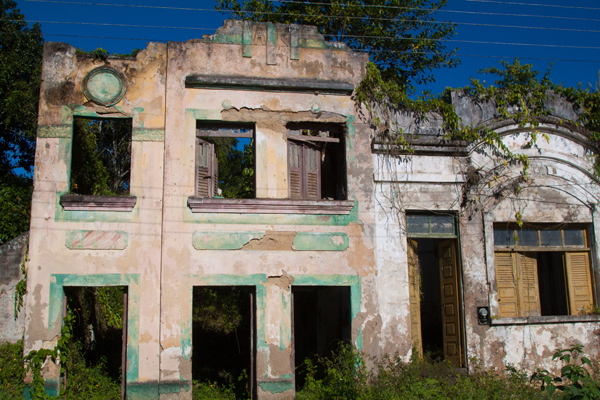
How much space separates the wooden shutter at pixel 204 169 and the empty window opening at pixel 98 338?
6.88ft

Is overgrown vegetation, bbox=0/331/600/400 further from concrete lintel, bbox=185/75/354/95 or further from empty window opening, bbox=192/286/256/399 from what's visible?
concrete lintel, bbox=185/75/354/95

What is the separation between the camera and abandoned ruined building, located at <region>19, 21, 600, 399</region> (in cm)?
850

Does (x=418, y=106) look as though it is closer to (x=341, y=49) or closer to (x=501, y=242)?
(x=341, y=49)

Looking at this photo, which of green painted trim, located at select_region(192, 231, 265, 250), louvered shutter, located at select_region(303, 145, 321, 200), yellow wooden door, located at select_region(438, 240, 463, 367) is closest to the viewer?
green painted trim, located at select_region(192, 231, 265, 250)

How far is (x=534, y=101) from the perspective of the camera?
996 cm

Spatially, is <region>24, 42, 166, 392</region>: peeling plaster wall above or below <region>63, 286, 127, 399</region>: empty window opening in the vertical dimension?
above

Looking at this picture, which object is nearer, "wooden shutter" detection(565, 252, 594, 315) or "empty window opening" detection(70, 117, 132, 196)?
"wooden shutter" detection(565, 252, 594, 315)

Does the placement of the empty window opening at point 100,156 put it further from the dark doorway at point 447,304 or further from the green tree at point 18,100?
the dark doorway at point 447,304

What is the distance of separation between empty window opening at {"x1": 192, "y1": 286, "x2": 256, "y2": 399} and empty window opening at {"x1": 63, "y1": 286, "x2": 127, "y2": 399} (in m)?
1.71

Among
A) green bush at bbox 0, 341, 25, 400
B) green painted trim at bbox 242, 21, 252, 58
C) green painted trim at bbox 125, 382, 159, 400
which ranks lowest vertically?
green painted trim at bbox 125, 382, 159, 400

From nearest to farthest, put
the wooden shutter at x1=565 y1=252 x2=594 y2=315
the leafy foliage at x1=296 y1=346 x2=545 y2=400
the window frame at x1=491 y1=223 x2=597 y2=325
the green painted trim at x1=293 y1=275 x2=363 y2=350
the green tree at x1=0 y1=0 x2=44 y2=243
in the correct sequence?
the leafy foliage at x1=296 y1=346 x2=545 y2=400 → the green painted trim at x1=293 y1=275 x2=363 y2=350 → the window frame at x1=491 y1=223 x2=597 y2=325 → the wooden shutter at x1=565 y1=252 x2=594 y2=315 → the green tree at x1=0 y1=0 x2=44 y2=243

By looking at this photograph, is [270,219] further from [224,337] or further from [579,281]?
[579,281]

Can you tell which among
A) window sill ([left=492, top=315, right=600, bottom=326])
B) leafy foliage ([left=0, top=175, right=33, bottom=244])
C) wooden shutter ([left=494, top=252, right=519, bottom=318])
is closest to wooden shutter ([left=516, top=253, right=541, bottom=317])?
wooden shutter ([left=494, top=252, right=519, bottom=318])

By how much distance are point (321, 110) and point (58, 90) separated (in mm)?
4582
